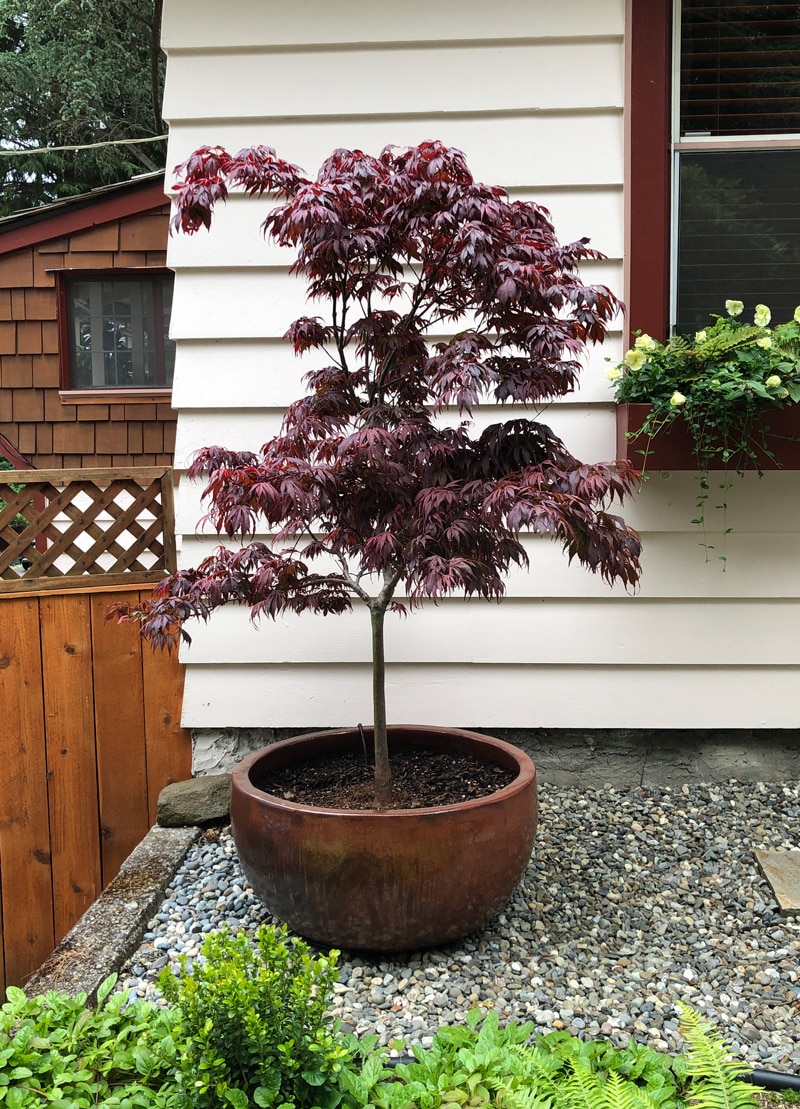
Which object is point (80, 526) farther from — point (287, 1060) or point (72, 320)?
point (72, 320)

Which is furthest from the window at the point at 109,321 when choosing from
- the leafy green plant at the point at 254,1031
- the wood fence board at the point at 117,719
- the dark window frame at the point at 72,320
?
the leafy green plant at the point at 254,1031

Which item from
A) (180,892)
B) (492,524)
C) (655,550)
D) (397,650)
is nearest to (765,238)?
Result: (655,550)

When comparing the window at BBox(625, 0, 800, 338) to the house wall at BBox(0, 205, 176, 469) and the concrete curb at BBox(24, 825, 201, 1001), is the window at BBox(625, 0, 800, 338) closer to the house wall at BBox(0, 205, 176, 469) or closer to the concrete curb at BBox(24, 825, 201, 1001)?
the concrete curb at BBox(24, 825, 201, 1001)

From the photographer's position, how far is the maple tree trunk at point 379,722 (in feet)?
7.50

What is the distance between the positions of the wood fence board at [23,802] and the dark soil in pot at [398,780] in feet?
3.83

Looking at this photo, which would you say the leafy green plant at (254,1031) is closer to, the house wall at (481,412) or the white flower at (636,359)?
the house wall at (481,412)

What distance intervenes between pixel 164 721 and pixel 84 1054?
1.50 meters

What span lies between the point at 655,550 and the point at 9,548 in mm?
2303

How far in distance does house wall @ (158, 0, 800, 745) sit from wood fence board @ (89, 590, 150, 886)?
229 mm

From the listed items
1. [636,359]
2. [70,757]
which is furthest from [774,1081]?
[70,757]

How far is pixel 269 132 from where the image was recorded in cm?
296

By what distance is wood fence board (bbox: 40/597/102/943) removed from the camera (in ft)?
10.2

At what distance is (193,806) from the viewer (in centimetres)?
295

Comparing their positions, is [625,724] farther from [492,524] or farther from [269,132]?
[269,132]
